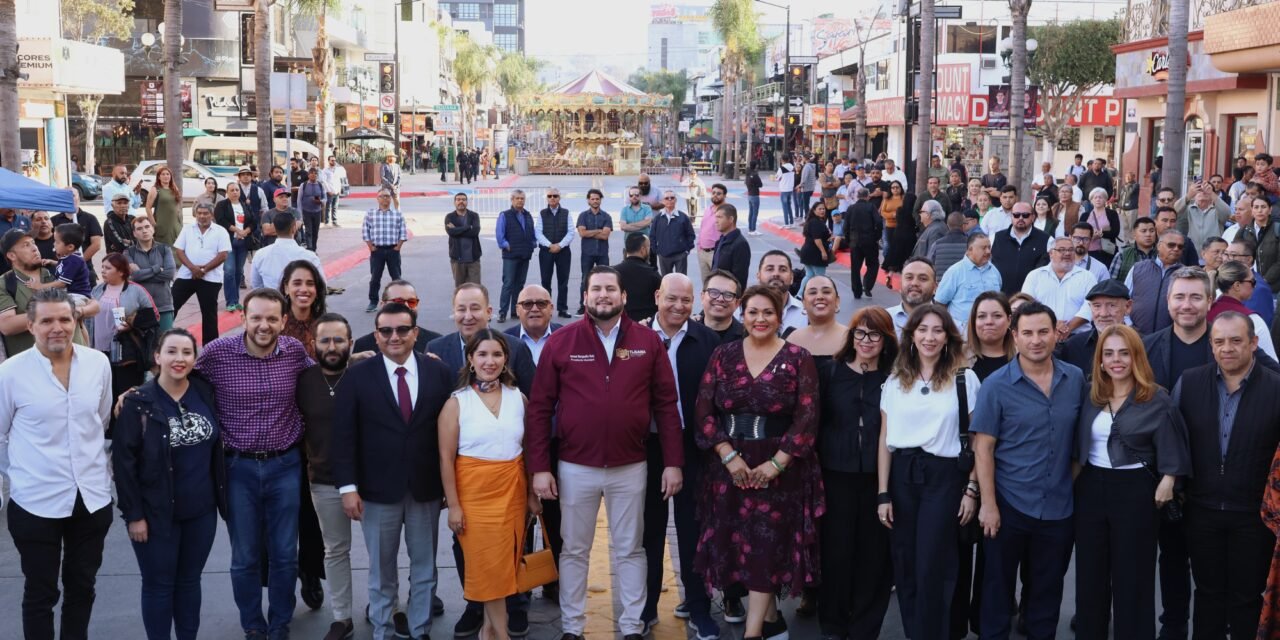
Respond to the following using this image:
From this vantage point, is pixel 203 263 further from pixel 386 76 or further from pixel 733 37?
pixel 733 37

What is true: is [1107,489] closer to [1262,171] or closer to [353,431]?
[353,431]

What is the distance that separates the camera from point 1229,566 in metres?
5.99

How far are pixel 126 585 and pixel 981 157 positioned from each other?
168 ft

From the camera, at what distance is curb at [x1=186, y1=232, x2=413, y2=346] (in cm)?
1668

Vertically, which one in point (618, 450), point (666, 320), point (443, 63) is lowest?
point (618, 450)

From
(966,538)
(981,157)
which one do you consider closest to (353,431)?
(966,538)

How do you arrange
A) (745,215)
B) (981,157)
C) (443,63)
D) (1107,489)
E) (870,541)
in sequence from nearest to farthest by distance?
(1107,489), (870,541), (745,215), (981,157), (443,63)

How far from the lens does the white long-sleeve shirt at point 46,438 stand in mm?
5816

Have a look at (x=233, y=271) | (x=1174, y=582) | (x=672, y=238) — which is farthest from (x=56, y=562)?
(x=233, y=271)

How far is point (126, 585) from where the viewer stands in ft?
23.9

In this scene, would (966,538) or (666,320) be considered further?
A: (666,320)

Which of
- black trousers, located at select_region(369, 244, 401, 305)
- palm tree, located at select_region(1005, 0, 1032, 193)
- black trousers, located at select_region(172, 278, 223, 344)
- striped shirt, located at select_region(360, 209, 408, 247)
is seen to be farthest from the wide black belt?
palm tree, located at select_region(1005, 0, 1032, 193)

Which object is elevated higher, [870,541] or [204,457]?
[204,457]

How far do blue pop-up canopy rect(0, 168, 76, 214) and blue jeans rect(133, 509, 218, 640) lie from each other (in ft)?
24.1
